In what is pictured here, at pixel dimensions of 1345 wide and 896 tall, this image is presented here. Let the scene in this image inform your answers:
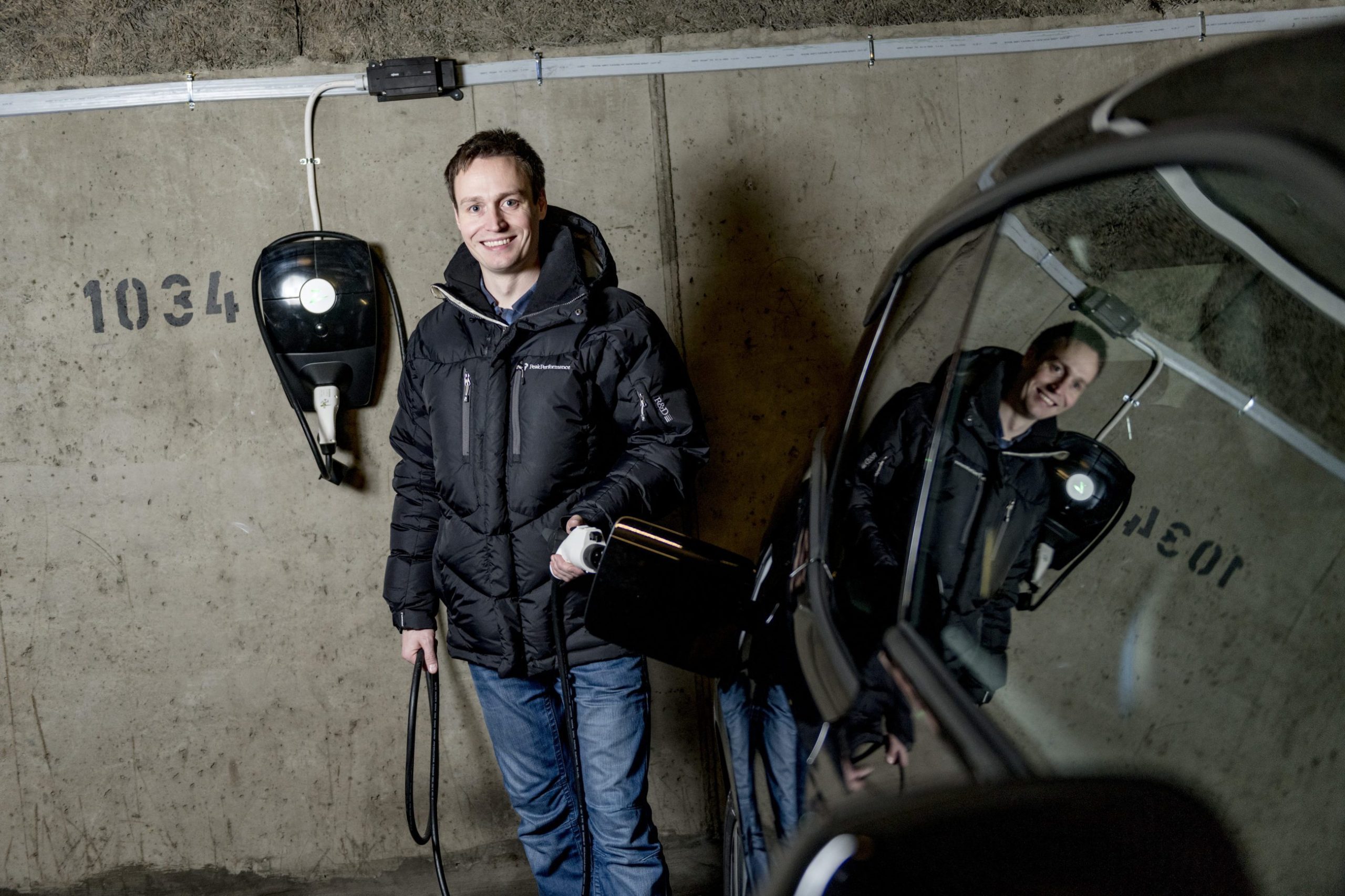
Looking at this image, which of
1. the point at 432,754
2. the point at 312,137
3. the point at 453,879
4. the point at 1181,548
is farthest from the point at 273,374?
the point at 1181,548

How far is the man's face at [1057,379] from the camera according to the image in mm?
824

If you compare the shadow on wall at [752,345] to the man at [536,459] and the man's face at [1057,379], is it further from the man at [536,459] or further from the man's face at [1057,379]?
the man's face at [1057,379]

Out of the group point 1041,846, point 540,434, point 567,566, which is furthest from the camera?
point 540,434

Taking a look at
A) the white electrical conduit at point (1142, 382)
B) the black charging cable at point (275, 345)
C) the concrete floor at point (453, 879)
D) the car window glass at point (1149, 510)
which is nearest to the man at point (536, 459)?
the black charging cable at point (275, 345)

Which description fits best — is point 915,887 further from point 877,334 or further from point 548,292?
point 548,292

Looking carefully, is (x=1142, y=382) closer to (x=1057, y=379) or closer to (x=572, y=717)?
(x=1057, y=379)

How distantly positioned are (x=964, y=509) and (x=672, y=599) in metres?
0.41

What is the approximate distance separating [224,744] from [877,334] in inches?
92.0

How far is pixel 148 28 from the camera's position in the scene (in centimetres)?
226

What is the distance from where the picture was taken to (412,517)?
2.03 meters

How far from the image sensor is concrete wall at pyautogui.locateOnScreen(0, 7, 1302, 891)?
7.55ft

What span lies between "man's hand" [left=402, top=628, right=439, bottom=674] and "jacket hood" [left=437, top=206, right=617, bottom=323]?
0.80 meters

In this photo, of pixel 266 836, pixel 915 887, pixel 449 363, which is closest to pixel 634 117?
pixel 449 363

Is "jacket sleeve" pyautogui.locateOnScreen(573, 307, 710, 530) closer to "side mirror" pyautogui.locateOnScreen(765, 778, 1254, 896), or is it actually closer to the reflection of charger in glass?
the reflection of charger in glass
